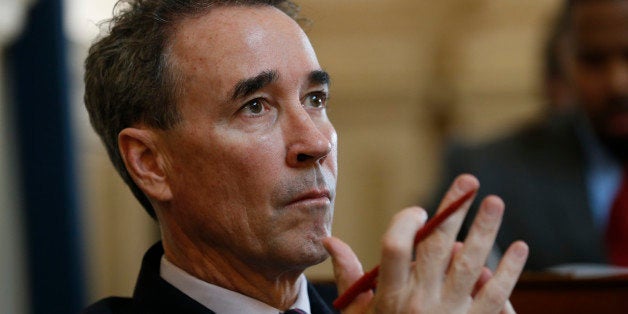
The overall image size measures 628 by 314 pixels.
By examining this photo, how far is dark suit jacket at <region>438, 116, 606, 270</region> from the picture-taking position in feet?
7.96

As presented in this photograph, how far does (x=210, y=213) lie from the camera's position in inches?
56.5

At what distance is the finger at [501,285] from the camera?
1.20m

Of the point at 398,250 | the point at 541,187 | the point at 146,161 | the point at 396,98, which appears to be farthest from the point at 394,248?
the point at 396,98

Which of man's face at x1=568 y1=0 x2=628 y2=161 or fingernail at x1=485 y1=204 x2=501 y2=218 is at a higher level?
fingernail at x1=485 y1=204 x2=501 y2=218

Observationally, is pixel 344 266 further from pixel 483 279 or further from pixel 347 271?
pixel 483 279

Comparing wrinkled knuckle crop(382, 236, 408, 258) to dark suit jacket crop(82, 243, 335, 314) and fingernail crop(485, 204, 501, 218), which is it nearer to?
fingernail crop(485, 204, 501, 218)

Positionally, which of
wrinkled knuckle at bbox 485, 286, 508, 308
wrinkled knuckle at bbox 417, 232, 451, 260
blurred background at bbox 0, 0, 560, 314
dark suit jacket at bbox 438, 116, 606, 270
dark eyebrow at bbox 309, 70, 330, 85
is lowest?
blurred background at bbox 0, 0, 560, 314

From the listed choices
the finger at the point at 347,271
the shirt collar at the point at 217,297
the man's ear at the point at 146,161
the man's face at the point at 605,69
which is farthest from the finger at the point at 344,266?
the man's face at the point at 605,69

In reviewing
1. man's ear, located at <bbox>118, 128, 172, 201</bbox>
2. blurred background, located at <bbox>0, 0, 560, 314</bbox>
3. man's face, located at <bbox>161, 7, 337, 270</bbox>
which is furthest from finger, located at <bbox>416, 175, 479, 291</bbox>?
blurred background, located at <bbox>0, 0, 560, 314</bbox>

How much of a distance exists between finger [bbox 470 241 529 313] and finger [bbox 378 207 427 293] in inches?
3.9

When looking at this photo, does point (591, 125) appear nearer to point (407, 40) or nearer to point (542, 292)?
point (542, 292)

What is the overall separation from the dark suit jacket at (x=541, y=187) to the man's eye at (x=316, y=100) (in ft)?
3.63

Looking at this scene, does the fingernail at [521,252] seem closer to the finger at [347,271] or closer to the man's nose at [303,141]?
the finger at [347,271]

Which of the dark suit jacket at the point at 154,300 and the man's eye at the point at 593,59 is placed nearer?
the dark suit jacket at the point at 154,300
